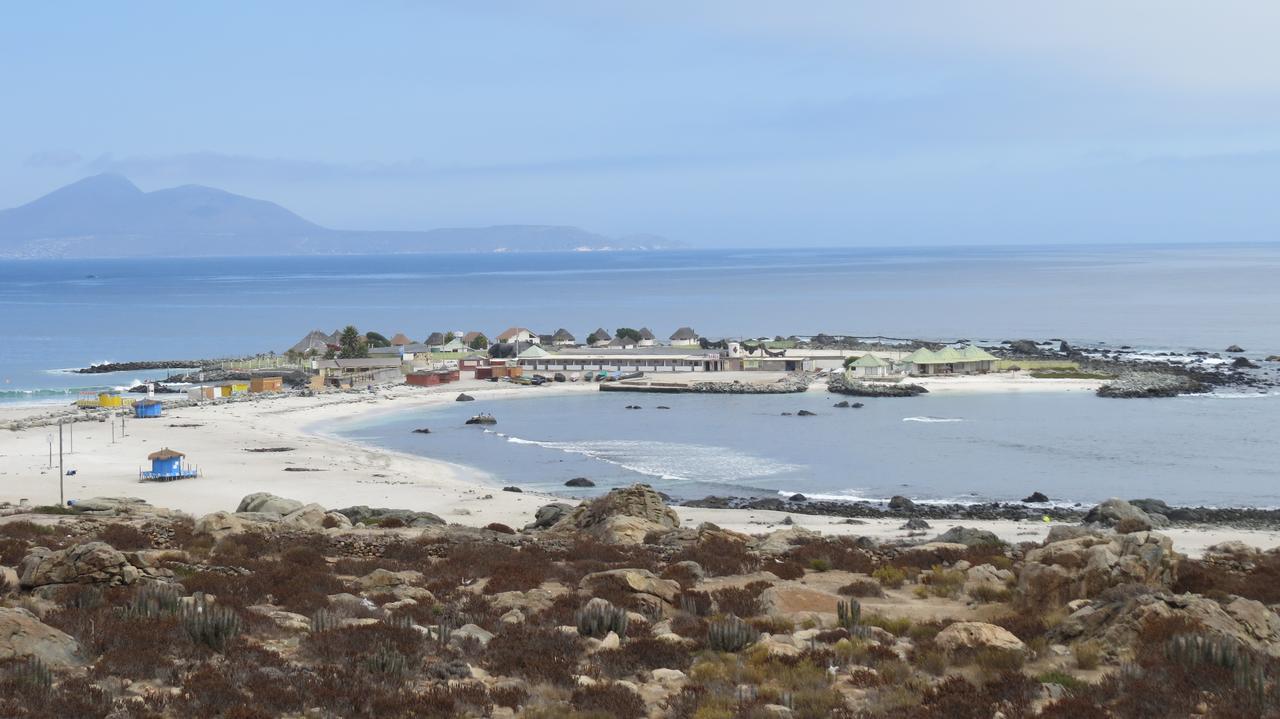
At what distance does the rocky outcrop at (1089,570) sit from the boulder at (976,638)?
2.17 m

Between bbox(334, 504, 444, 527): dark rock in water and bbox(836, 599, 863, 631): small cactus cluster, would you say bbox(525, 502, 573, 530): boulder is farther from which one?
bbox(836, 599, 863, 631): small cactus cluster

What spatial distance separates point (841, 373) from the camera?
6688cm

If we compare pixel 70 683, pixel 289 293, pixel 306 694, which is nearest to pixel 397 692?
pixel 306 694

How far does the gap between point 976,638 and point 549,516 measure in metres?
14.2

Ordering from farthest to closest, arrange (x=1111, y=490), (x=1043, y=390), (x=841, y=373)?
1. (x=841, y=373)
2. (x=1043, y=390)
3. (x=1111, y=490)

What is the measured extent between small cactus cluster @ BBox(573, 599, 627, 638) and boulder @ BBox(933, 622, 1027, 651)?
2.99m

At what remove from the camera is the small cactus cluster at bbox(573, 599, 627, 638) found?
11234 millimetres

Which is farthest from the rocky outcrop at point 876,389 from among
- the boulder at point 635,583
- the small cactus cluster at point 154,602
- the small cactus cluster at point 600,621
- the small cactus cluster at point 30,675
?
the small cactus cluster at point 30,675

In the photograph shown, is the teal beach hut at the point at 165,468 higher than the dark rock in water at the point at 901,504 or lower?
higher

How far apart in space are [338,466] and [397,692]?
29.3m

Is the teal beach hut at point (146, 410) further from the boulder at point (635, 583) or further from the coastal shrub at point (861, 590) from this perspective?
the coastal shrub at point (861, 590)

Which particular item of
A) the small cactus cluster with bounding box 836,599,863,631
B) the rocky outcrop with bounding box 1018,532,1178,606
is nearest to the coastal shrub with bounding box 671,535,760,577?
the small cactus cluster with bounding box 836,599,863,631

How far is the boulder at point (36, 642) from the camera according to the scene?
938 cm

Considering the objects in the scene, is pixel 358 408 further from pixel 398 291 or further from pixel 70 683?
pixel 398 291
